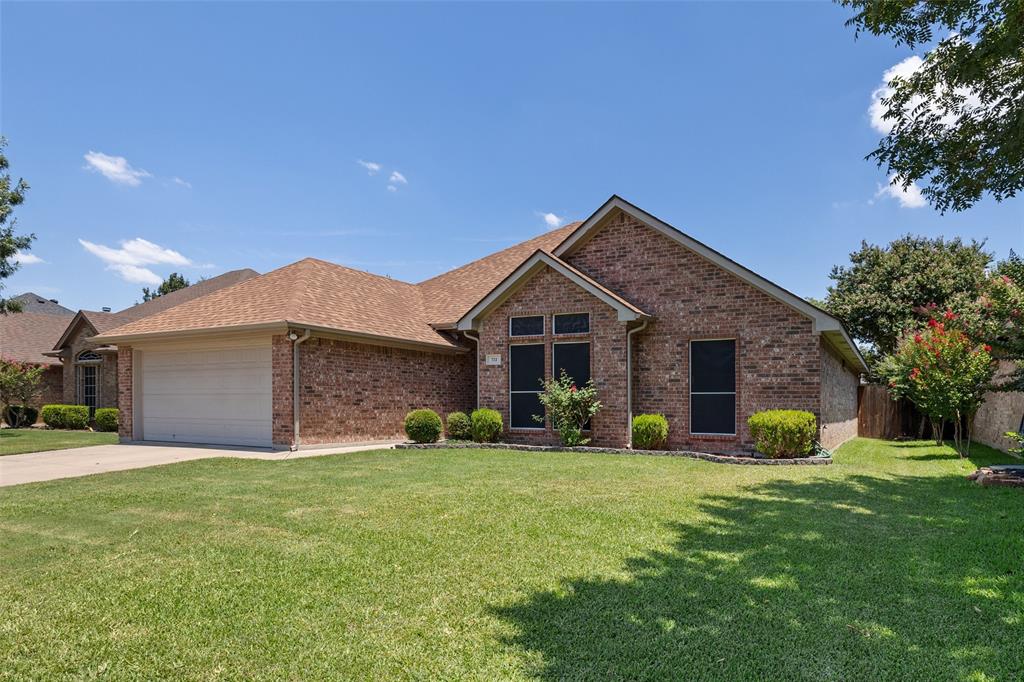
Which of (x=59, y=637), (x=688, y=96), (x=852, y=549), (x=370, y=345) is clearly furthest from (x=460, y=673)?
(x=688, y=96)

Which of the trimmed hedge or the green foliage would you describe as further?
the trimmed hedge

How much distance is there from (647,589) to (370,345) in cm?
1198

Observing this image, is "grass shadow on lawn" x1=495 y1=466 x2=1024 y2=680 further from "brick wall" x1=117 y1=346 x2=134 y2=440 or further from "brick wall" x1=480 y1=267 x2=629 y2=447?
"brick wall" x1=117 y1=346 x2=134 y2=440

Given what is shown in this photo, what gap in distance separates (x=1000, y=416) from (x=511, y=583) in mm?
16107

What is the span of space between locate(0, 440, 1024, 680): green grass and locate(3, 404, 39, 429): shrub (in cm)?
2208

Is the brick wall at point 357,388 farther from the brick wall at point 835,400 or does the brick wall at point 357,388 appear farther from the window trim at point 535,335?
the brick wall at point 835,400

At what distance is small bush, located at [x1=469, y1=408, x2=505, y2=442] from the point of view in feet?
46.4

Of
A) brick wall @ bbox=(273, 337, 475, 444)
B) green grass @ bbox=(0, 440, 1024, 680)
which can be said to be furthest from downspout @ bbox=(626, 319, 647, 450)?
brick wall @ bbox=(273, 337, 475, 444)

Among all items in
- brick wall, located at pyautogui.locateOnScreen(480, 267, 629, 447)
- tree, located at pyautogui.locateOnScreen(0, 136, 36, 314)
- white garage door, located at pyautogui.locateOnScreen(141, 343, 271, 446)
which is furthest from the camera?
tree, located at pyautogui.locateOnScreen(0, 136, 36, 314)

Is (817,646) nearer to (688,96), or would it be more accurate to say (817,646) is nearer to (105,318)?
(688,96)

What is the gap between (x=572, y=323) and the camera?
14039 millimetres

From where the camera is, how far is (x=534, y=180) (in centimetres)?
1994

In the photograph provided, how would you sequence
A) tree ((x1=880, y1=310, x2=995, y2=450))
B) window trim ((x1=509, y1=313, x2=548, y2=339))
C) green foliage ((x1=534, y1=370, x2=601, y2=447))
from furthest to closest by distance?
window trim ((x1=509, y1=313, x2=548, y2=339)) < green foliage ((x1=534, y1=370, x2=601, y2=447)) < tree ((x1=880, y1=310, x2=995, y2=450))

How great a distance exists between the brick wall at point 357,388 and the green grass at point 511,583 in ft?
17.5
